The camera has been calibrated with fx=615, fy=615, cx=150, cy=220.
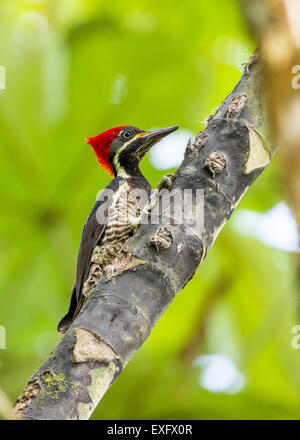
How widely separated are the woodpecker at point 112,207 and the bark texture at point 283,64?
2986mm

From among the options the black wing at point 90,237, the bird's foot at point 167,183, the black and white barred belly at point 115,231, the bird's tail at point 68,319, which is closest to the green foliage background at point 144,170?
the black wing at point 90,237

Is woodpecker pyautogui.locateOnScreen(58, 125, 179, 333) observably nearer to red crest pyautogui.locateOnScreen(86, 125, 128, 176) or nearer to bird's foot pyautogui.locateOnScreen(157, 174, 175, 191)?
red crest pyautogui.locateOnScreen(86, 125, 128, 176)

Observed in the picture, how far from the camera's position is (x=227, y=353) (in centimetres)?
466

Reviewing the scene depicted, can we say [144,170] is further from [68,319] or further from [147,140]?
[68,319]

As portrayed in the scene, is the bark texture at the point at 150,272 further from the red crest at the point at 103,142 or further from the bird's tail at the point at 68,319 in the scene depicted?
the red crest at the point at 103,142

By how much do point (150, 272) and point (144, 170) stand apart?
284 centimetres

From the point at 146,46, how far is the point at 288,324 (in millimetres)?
2301

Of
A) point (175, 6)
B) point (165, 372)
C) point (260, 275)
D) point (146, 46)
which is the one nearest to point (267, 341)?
point (260, 275)

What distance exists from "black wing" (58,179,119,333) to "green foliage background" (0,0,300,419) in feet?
0.99

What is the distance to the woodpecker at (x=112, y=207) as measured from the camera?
13.4 feet

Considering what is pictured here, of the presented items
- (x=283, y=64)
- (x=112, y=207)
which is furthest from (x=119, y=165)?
(x=283, y=64)
